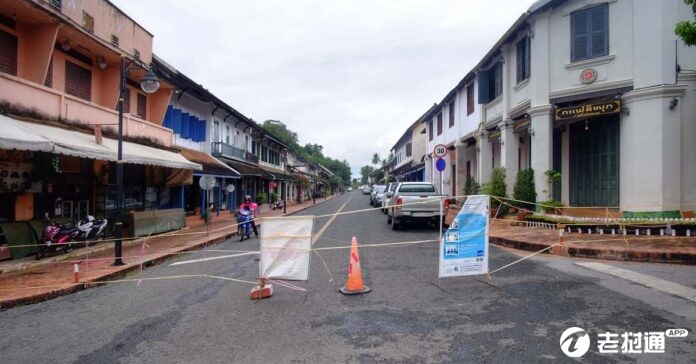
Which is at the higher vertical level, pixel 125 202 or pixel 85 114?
pixel 85 114

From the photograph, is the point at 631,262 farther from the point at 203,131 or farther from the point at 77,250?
the point at 203,131

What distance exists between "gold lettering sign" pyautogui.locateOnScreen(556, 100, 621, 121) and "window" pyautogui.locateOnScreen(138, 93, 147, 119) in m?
15.7

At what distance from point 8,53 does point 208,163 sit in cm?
1078

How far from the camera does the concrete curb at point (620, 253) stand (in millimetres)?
8273

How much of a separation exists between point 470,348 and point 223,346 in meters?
2.58

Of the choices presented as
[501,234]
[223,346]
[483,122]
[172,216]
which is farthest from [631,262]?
[172,216]

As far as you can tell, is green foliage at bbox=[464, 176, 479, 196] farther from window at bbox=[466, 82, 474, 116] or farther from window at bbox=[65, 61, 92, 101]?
window at bbox=[65, 61, 92, 101]

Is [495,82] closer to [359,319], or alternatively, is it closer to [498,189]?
[498,189]

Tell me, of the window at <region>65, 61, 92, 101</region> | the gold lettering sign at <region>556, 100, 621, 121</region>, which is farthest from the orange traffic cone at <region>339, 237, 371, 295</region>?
the window at <region>65, 61, 92, 101</region>

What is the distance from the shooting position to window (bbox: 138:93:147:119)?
16859 mm

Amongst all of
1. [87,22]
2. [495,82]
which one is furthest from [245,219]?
[495,82]

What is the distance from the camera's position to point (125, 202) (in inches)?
609

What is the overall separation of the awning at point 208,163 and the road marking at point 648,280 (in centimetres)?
1591

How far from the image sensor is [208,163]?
20.8 metres
